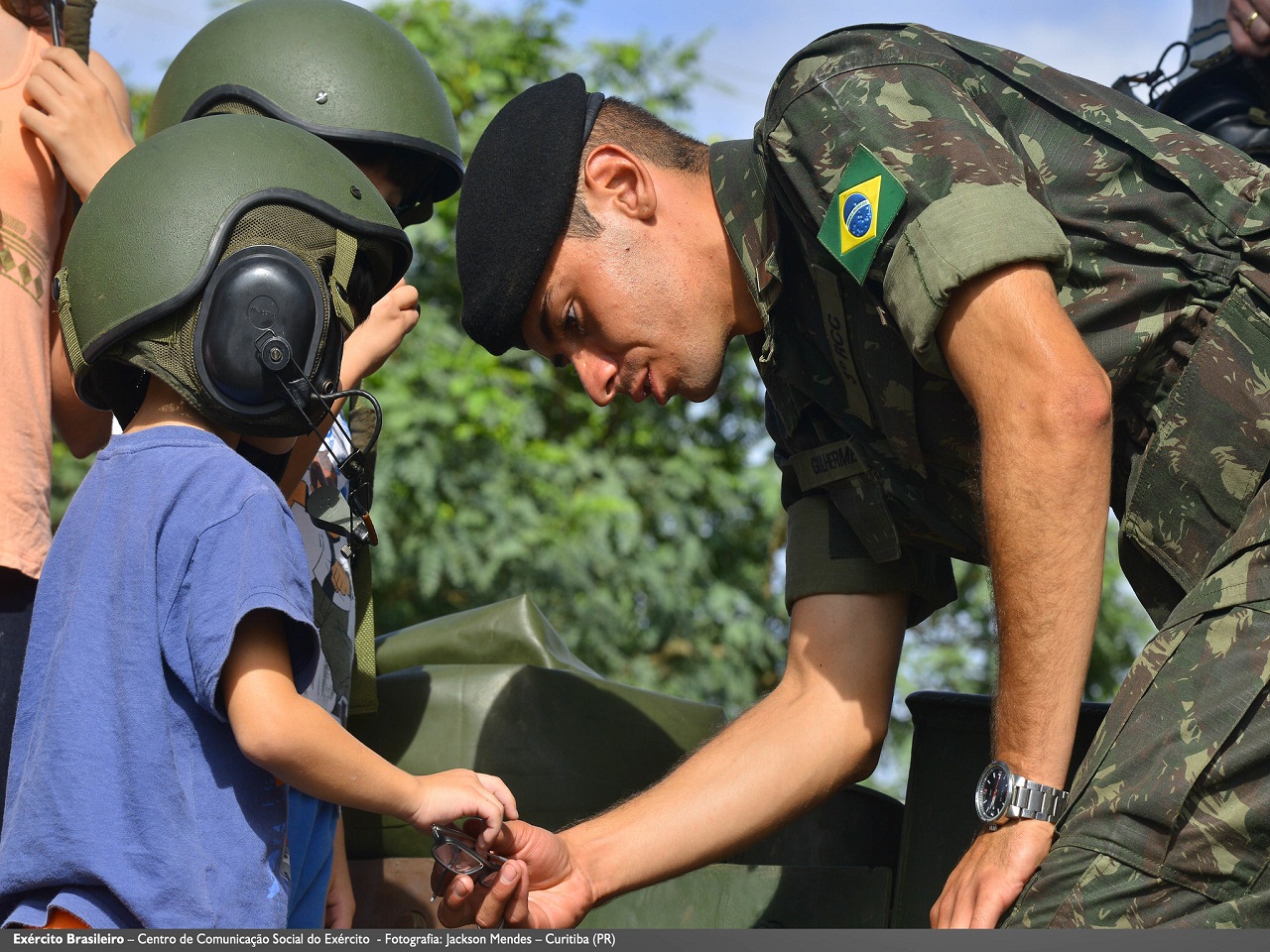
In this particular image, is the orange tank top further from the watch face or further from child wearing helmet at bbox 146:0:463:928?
the watch face

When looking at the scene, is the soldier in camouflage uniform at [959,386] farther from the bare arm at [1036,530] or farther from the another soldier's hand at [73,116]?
the another soldier's hand at [73,116]

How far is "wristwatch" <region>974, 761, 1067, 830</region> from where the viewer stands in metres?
2.09

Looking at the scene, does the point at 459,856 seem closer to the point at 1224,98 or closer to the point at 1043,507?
the point at 1043,507

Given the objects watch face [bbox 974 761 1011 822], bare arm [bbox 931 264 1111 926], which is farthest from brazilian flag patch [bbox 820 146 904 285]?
watch face [bbox 974 761 1011 822]

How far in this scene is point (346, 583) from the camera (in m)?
3.00

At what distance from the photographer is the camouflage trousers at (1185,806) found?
1907 mm

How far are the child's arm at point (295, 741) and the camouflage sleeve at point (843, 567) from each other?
1.10 m

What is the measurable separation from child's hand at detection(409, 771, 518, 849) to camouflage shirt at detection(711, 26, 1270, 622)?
998 mm

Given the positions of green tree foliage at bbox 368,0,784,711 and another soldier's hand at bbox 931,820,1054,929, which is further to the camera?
green tree foliage at bbox 368,0,784,711

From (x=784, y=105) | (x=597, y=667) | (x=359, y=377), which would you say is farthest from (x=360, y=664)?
(x=597, y=667)

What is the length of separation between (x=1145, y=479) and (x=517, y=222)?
4.23ft

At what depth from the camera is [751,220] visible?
2.74 meters

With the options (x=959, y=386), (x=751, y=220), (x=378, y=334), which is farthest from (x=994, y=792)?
(x=378, y=334)

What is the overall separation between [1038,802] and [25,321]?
6.66 feet
